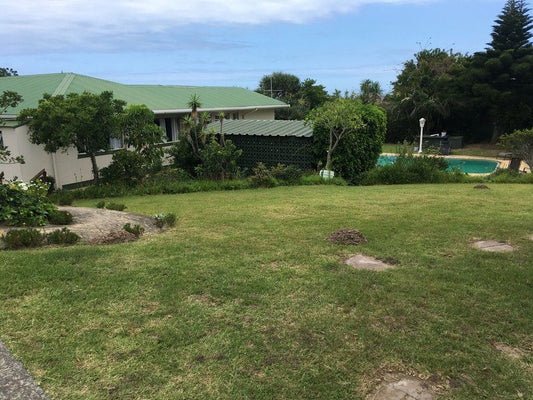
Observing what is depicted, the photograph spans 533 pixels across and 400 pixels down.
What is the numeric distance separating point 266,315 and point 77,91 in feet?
49.1

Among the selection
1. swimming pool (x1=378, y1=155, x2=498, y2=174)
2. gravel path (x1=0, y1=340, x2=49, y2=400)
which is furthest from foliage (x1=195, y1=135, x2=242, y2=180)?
gravel path (x1=0, y1=340, x2=49, y2=400)

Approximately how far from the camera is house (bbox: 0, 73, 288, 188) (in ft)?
42.8

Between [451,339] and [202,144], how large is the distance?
13215 mm

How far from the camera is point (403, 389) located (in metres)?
2.64

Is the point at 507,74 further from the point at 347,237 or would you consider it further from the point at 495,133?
the point at 347,237

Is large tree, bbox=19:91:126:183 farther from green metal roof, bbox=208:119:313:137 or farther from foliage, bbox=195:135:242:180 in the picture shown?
green metal roof, bbox=208:119:313:137

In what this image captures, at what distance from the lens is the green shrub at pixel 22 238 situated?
5.14 metres

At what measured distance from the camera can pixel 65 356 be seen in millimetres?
2961

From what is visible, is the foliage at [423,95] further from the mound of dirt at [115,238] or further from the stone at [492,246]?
the mound of dirt at [115,238]

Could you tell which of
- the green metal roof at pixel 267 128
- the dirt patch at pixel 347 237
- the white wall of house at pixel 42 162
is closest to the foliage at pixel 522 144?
the green metal roof at pixel 267 128

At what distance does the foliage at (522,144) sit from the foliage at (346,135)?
5.37 metres

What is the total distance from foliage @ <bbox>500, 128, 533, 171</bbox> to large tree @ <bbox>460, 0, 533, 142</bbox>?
11667 mm

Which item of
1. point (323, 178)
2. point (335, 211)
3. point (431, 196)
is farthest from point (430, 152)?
point (335, 211)

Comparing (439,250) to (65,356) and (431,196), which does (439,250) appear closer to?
(65,356)
